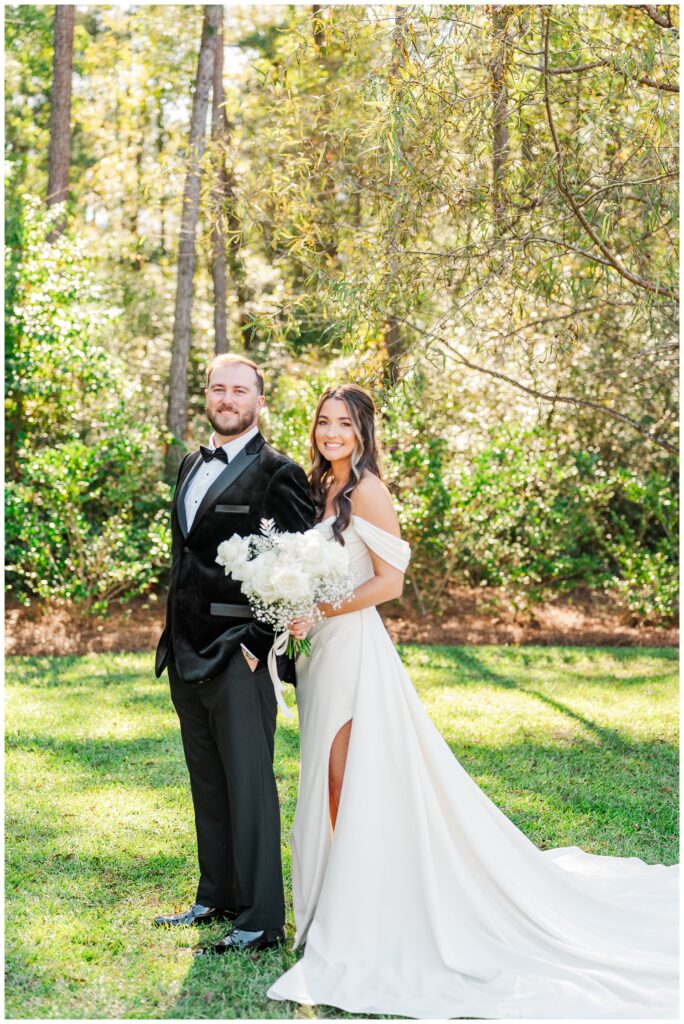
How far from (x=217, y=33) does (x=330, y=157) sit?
6.36 meters

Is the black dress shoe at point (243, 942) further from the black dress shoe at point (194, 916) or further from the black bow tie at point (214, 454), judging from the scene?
the black bow tie at point (214, 454)

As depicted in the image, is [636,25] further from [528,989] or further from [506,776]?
[528,989]

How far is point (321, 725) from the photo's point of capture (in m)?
3.72

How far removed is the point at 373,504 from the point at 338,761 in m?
0.96

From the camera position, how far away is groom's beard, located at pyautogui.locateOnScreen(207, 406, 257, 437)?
150 inches

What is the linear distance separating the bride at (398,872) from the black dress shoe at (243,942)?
4.4 inches

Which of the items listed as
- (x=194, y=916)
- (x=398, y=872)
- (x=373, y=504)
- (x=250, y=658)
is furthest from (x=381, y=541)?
(x=194, y=916)

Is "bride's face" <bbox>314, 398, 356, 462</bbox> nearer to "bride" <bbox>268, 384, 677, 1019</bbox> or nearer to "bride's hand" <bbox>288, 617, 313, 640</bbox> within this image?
"bride" <bbox>268, 384, 677, 1019</bbox>

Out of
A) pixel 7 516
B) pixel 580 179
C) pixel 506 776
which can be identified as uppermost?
pixel 580 179

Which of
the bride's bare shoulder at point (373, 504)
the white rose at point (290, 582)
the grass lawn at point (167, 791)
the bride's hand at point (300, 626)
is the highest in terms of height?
the bride's bare shoulder at point (373, 504)

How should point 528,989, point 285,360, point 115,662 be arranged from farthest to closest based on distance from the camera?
point 285,360 < point 115,662 < point 528,989

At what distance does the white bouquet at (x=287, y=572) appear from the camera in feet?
10.9

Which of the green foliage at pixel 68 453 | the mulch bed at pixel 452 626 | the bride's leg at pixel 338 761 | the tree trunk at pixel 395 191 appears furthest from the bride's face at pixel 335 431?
the mulch bed at pixel 452 626

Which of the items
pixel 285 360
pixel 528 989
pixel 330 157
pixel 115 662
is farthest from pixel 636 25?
pixel 285 360
